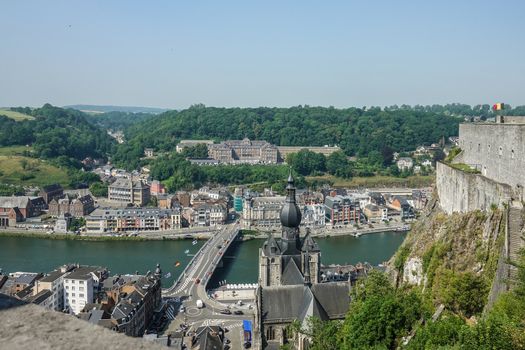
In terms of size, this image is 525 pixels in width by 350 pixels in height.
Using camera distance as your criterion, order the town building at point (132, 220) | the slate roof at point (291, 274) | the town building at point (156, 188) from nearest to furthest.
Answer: the slate roof at point (291, 274), the town building at point (132, 220), the town building at point (156, 188)

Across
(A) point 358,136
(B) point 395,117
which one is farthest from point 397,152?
(B) point 395,117

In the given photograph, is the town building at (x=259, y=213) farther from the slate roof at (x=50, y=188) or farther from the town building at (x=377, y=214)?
the slate roof at (x=50, y=188)

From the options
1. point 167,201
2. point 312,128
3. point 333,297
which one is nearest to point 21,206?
point 167,201

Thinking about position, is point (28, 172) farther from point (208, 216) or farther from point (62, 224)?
point (208, 216)

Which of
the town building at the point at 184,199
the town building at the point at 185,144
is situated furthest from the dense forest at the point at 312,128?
the town building at the point at 184,199

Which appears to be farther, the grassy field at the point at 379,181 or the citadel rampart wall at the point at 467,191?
the grassy field at the point at 379,181

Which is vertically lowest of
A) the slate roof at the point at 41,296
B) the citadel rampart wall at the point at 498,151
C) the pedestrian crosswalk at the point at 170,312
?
the pedestrian crosswalk at the point at 170,312

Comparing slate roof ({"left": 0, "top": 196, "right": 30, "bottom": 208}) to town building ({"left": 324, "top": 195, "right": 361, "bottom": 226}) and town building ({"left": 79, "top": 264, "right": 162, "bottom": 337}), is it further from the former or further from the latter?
town building ({"left": 324, "top": 195, "right": 361, "bottom": 226})
